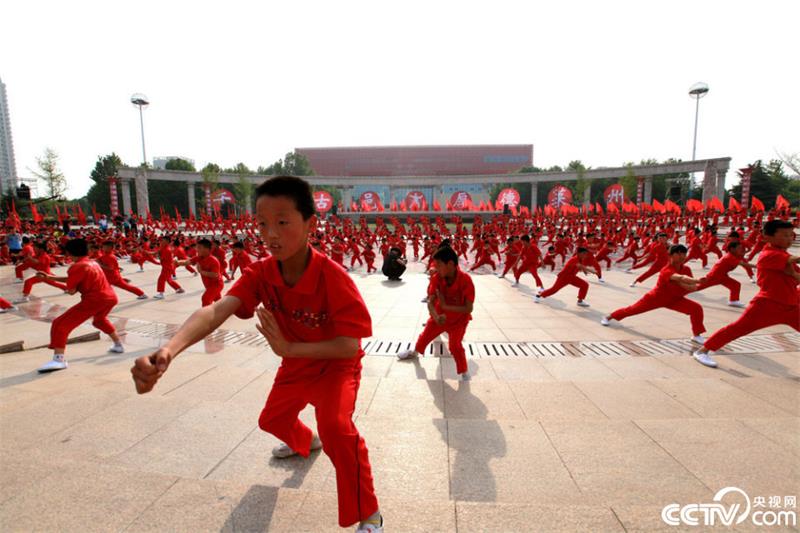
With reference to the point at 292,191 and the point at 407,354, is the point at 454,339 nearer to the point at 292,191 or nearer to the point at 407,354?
the point at 407,354

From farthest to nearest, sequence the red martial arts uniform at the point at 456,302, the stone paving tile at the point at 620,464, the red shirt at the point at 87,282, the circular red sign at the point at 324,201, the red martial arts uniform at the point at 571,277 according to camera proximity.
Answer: the circular red sign at the point at 324,201
the red martial arts uniform at the point at 571,277
the red shirt at the point at 87,282
the red martial arts uniform at the point at 456,302
the stone paving tile at the point at 620,464

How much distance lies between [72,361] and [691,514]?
6.56 m

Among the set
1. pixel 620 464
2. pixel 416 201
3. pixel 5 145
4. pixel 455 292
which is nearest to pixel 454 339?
pixel 455 292

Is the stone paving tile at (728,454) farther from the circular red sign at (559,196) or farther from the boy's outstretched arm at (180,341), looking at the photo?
the circular red sign at (559,196)

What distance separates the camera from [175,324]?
7.53 m

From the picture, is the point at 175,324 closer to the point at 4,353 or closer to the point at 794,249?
the point at 4,353

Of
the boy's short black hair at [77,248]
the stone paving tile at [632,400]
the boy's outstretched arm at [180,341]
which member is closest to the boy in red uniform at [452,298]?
the stone paving tile at [632,400]

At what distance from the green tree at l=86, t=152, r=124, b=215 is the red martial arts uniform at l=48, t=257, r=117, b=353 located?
56479 mm

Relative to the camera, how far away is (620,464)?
2.48 meters

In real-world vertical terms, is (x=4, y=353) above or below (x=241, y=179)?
below

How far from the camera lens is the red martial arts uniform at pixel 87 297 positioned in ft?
16.5

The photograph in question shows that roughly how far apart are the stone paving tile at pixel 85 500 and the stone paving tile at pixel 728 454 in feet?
10.4

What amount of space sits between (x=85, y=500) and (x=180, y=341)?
3.66 feet

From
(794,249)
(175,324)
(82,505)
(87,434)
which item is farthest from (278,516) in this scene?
(794,249)
